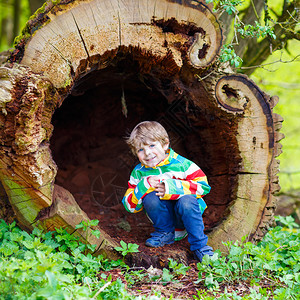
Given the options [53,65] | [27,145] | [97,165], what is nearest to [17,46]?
[53,65]

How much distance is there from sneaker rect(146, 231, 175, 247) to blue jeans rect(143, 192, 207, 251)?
0.04m

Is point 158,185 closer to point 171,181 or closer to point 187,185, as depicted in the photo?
point 171,181

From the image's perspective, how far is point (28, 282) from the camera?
1.95 m

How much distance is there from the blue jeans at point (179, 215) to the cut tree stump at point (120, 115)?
0.20 metres

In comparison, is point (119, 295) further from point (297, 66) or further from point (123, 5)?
point (297, 66)

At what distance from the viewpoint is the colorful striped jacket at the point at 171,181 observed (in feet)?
9.87

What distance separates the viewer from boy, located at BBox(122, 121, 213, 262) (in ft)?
9.70

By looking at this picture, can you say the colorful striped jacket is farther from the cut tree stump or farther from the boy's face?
the cut tree stump

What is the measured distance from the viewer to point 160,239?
3.13 meters

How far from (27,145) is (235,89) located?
76.7 inches


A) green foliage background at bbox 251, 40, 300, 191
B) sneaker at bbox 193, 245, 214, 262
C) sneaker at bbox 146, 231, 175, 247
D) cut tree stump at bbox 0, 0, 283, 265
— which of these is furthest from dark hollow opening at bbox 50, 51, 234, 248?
green foliage background at bbox 251, 40, 300, 191

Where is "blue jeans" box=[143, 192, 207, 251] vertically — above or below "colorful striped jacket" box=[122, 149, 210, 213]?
below

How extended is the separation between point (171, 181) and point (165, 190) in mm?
100

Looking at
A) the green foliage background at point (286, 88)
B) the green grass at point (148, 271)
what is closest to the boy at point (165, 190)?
the green grass at point (148, 271)
